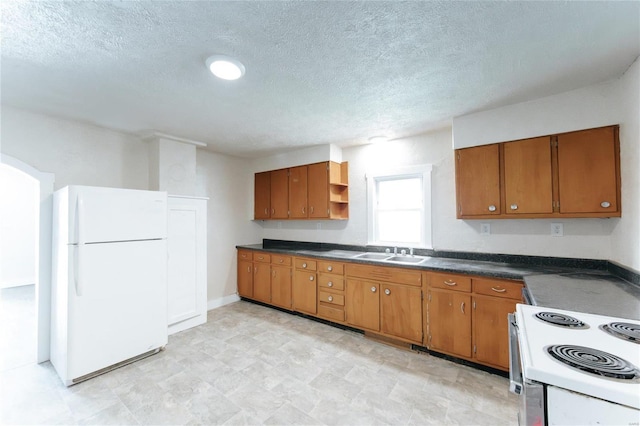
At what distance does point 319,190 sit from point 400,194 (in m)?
1.16

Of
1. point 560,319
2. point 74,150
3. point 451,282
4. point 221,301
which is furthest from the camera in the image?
point 221,301

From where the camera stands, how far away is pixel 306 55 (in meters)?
1.69

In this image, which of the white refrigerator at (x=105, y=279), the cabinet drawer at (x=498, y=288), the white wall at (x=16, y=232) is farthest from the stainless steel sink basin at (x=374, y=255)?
the white wall at (x=16, y=232)

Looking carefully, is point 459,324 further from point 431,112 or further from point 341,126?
point 341,126

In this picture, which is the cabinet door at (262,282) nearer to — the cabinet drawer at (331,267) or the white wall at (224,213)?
the white wall at (224,213)

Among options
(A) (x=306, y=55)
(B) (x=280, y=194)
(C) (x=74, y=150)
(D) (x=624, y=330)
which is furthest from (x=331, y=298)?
(C) (x=74, y=150)

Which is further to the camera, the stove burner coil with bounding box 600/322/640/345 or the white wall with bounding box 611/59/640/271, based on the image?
the white wall with bounding box 611/59/640/271

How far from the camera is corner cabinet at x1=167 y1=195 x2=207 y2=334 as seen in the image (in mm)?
3217

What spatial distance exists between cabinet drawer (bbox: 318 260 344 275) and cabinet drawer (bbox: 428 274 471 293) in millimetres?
1097

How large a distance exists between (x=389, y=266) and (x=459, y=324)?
0.84m

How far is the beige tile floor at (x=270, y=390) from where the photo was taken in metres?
1.83

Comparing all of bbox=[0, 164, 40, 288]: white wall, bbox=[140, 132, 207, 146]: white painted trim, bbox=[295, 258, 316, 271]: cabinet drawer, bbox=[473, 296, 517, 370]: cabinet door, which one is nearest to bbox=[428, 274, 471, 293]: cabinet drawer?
bbox=[473, 296, 517, 370]: cabinet door

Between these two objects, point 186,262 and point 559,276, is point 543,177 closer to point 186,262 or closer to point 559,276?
point 559,276

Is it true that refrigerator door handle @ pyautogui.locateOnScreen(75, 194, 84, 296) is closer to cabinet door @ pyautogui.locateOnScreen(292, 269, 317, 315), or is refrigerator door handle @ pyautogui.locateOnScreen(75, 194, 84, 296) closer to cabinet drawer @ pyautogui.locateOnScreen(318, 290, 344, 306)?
cabinet door @ pyautogui.locateOnScreen(292, 269, 317, 315)
